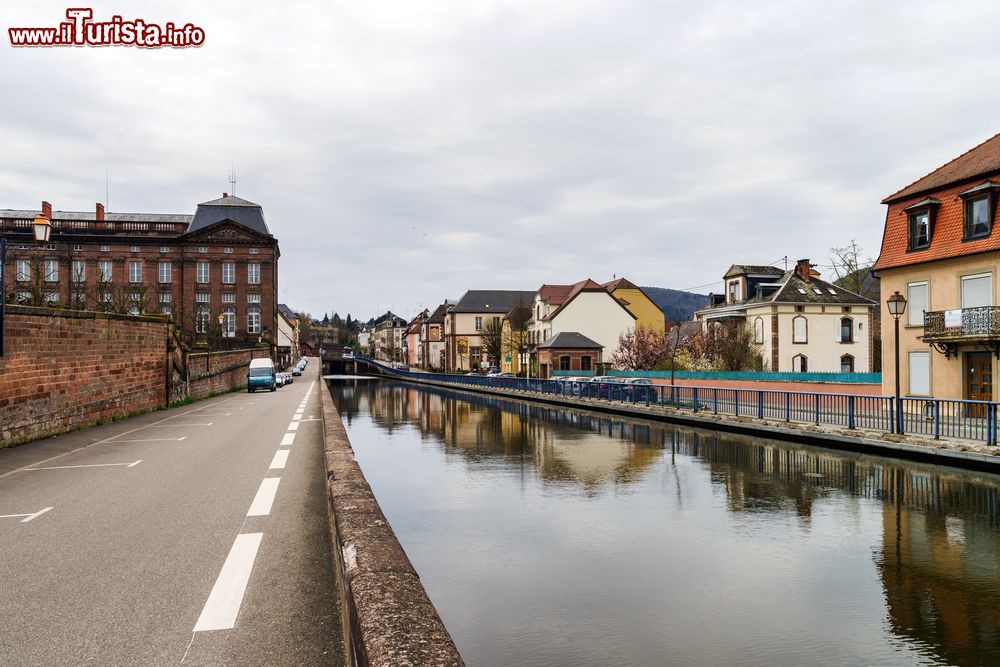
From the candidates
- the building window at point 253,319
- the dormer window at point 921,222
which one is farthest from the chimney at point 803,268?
the building window at point 253,319

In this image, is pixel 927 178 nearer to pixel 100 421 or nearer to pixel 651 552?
pixel 651 552

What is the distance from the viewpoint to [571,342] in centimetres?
6631

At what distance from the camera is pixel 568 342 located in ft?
217

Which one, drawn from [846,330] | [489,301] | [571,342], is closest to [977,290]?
[846,330]

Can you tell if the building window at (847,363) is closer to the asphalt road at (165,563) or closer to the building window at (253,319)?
the asphalt road at (165,563)

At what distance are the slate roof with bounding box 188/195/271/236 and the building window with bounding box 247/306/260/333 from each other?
8563mm

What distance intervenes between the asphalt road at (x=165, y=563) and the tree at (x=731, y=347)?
40.9 meters

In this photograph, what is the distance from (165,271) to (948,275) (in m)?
74.7

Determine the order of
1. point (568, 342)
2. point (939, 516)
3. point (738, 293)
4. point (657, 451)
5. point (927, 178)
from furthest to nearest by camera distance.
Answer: point (568, 342), point (738, 293), point (927, 178), point (657, 451), point (939, 516)

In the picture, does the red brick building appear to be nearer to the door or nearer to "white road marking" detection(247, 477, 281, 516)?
the door

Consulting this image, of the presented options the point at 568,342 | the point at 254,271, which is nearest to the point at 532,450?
the point at 568,342

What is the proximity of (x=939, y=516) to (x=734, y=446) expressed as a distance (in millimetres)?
9283

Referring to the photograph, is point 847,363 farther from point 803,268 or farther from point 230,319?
point 230,319

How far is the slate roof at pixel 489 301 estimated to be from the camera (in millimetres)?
106875
